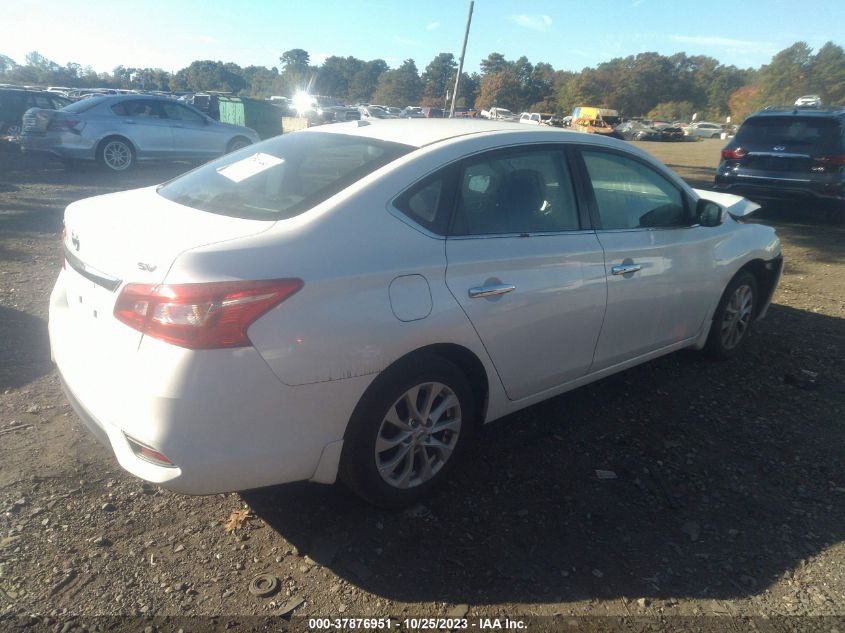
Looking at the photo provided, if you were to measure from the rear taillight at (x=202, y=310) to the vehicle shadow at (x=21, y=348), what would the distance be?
2.21 metres

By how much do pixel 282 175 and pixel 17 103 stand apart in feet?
66.1

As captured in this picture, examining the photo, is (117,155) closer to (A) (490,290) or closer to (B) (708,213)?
(B) (708,213)

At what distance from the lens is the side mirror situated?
4098 millimetres

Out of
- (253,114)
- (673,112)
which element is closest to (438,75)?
(673,112)

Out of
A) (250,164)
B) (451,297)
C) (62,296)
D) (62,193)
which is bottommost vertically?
(62,193)

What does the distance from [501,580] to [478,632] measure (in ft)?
0.91

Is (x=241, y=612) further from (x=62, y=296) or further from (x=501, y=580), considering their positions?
(x=62, y=296)

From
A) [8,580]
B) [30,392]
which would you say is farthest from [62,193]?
[8,580]

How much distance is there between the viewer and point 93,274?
2520 mm

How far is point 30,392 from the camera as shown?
149 inches

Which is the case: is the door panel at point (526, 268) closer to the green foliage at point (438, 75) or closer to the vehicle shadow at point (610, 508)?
the vehicle shadow at point (610, 508)

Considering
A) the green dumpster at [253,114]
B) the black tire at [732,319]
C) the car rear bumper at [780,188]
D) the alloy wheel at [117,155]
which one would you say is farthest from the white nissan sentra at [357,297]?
the green dumpster at [253,114]

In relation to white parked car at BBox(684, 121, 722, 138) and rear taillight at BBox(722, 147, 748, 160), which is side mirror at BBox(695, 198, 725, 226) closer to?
rear taillight at BBox(722, 147, 748, 160)

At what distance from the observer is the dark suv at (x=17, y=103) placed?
1875cm
